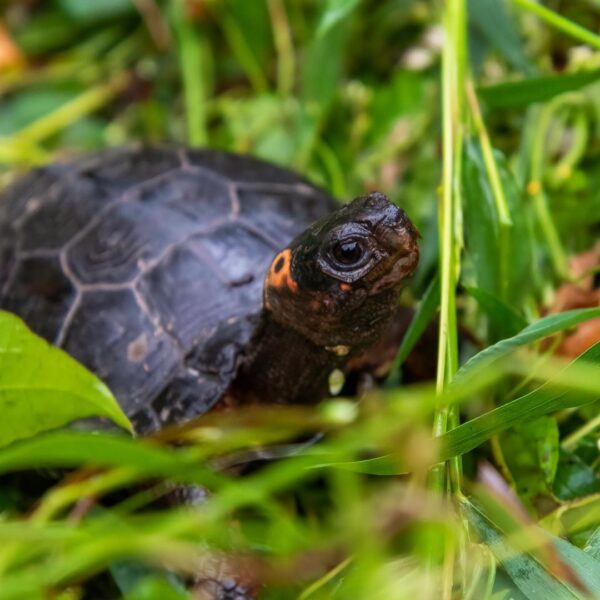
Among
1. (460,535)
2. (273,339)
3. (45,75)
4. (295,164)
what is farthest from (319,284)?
(45,75)

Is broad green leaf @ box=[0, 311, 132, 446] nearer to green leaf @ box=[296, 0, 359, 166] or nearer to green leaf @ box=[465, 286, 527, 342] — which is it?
green leaf @ box=[465, 286, 527, 342]

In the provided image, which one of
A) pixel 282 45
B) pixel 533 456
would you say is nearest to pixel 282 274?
pixel 533 456

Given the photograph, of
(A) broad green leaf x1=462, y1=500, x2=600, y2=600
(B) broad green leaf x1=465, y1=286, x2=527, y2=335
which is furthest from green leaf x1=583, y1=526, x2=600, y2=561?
(B) broad green leaf x1=465, y1=286, x2=527, y2=335

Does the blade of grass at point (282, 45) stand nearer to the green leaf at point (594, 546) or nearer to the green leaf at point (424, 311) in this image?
the green leaf at point (424, 311)

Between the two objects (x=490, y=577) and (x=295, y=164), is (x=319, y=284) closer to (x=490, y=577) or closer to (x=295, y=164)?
(x=490, y=577)

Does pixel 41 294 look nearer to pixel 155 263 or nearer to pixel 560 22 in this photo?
pixel 155 263

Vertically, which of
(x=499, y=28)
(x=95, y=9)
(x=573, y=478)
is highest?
(x=95, y=9)

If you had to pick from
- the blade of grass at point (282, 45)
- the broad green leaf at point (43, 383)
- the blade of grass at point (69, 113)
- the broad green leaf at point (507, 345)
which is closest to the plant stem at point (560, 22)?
the broad green leaf at point (507, 345)
